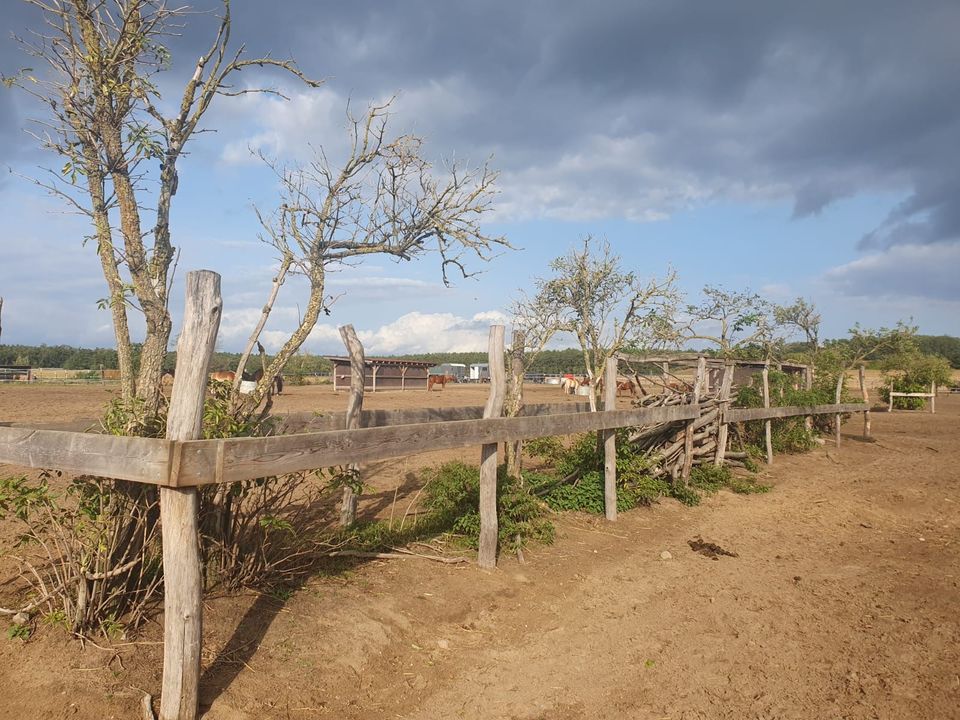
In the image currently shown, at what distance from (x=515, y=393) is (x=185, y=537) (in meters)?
5.25

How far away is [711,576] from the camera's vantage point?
5.73m

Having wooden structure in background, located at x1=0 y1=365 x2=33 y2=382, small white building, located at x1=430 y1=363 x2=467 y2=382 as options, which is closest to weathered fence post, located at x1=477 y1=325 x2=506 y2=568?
wooden structure in background, located at x1=0 y1=365 x2=33 y2=382

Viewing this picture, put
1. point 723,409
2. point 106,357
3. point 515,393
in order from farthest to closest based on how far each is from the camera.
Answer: point 106,357
point 723,409
point 515,393

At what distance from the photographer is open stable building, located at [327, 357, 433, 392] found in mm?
36844

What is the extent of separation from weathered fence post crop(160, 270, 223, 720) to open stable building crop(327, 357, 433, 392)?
32305mm

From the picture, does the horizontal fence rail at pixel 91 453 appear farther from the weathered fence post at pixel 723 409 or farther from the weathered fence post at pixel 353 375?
the weathered fence post at pixel 723 409

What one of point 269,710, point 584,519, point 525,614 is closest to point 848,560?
point 584,519

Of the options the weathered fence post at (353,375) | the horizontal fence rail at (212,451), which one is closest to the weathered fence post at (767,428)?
the horizontal fence rail at (212,451)

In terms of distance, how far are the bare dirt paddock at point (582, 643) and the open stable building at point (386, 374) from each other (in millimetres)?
30281

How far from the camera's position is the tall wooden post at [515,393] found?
24.6ft

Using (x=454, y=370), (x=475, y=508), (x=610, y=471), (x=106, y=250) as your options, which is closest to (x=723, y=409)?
(x=610, y=471)

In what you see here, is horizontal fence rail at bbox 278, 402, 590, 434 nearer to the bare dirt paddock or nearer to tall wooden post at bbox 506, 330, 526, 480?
tall wooden post at bbox 506, 330, 526, 480

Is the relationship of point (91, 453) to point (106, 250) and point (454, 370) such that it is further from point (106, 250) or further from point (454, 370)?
point (454, 370)

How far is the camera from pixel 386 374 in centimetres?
3947
